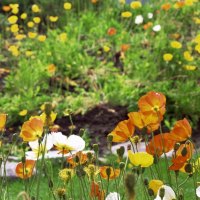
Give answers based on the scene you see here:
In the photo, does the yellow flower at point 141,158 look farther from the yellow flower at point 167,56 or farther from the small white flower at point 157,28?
the small white flower at point 157,28

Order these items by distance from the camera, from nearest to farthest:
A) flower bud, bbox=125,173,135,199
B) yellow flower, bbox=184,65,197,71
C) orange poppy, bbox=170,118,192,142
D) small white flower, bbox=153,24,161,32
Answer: flower bud, bbox=125,173,135,199, orange poppy, bbox=170,118,192,142, yellow flower, bbox=184,65,197,71, small white flower, bbox=153,24,161,32

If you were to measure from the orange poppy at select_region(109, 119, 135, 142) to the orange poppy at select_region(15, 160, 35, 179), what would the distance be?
29 cm

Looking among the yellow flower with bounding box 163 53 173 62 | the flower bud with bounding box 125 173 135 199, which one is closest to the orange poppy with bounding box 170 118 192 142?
the flower bud with bounding box 125 173 135 199

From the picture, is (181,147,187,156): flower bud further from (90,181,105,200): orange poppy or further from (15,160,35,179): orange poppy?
(15,160,35,179): orange poppy

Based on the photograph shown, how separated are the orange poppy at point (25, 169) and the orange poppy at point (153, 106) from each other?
405mm

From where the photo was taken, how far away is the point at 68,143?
7.14 feet

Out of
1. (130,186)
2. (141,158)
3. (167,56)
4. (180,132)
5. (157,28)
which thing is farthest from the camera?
(157,28)

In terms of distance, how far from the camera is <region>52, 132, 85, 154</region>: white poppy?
2.16m

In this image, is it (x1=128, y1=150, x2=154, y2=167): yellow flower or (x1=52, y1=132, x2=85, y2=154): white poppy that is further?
(x1=52, y1=132, x2=85, y2=154): white poppy

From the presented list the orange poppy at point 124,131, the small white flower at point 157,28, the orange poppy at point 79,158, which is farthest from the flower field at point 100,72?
the orange poppy at point 124,131

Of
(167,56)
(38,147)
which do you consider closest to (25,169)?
(38,147)

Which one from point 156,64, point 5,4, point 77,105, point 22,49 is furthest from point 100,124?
point 5,4

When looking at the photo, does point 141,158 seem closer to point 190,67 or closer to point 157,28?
point 190,67

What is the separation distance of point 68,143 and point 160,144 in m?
0.28
